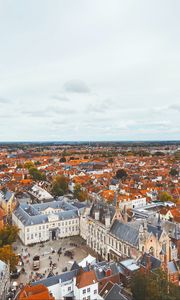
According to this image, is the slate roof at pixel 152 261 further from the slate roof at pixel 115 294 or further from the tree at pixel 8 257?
the tree at pixel 8 257

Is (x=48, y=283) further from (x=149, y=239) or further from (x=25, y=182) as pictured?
(x=25, y=182)

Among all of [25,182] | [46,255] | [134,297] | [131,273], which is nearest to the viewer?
[134,297]

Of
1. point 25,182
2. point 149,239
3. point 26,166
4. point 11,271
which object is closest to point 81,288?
point 149,239

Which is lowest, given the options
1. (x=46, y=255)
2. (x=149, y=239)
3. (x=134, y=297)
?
(x=46, y=255)

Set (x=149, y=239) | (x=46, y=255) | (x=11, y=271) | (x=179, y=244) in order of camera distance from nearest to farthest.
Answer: (x=149, y=239), (x=11, y=271), (x=179, y=244), (x=46, y=255)

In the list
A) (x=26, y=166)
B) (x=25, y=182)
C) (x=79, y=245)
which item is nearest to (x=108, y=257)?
(x=79, y=245)

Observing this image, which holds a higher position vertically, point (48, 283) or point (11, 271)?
point (48, 283)

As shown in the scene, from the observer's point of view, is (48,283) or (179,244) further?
(179,244)

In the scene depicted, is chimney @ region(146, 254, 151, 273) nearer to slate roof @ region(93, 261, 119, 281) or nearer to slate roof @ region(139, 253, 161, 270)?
slate roof @ region(139, 253, 161, 270)

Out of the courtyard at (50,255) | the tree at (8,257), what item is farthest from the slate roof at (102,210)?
the tree at (8,257)

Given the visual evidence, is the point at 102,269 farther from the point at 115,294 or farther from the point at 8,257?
the point at 8,257
